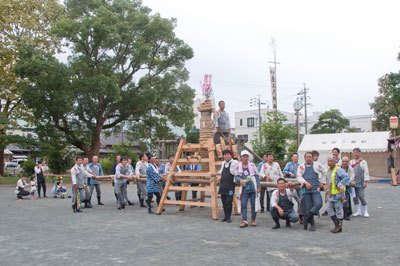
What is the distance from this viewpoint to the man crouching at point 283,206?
8.47m

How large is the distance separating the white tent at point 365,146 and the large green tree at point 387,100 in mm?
5182

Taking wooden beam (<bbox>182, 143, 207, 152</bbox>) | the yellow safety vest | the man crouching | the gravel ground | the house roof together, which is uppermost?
the house roof

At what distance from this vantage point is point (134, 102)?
27234 mm

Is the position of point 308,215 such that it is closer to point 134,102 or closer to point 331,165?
point 331,165

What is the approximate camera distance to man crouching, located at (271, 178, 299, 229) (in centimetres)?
847

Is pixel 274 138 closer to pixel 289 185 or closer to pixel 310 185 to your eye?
pixel 289 185

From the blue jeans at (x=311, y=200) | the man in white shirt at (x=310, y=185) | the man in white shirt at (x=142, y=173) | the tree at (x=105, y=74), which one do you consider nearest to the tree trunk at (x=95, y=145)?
the tree at (x=105, y=74)

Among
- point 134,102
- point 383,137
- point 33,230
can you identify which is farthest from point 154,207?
point 383,137

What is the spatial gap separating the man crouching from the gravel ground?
26cm

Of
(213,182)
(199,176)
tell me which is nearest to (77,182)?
(199,176)

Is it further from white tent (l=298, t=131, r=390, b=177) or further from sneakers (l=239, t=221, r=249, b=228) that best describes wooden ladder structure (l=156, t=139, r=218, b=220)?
white tent (l=298, t=131, r=390, b=177)

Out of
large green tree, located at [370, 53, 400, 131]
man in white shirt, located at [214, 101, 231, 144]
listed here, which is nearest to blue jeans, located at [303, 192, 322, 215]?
man in white shirt, located at [214, 101, 231, 144]

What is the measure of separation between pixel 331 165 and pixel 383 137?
69.9 feet

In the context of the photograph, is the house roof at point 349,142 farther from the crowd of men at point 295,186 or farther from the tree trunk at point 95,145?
the crowd of men at point 295,186
